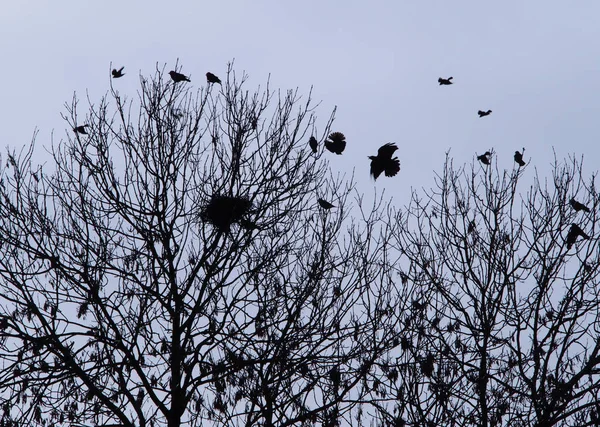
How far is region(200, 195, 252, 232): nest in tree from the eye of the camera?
8.09 m

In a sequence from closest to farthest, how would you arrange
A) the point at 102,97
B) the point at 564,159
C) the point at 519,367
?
the point at 519,367, the point at 102,97, the point at 564,159

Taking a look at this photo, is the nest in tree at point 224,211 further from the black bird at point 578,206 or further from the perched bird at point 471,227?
the black bird at point 578,206

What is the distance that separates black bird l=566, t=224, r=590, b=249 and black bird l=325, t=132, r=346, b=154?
119 inches

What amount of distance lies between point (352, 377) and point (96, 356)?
9.13ft

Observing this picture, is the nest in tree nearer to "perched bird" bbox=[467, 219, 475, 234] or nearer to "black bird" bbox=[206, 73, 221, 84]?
"black bird" bbox=[206, 73, 221, 84]

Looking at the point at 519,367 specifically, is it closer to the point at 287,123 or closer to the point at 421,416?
the point at 421,416

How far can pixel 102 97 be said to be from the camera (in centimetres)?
862

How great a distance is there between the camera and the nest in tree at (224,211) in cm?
809

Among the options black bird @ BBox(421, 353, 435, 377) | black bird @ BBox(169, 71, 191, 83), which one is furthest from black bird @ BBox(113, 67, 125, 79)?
black bird @ BBox(421, 353, 435, 377)

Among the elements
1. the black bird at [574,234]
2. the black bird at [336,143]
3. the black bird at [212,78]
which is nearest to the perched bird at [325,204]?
the black bird at [336,143]

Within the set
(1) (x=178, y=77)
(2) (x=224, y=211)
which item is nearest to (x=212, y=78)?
(1) (x=178, y=77)

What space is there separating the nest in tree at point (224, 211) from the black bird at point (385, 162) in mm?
1525

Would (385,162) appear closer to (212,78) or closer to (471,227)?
(471,227)

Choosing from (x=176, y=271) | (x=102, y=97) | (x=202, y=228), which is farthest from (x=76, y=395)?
(x=102, y=97)
